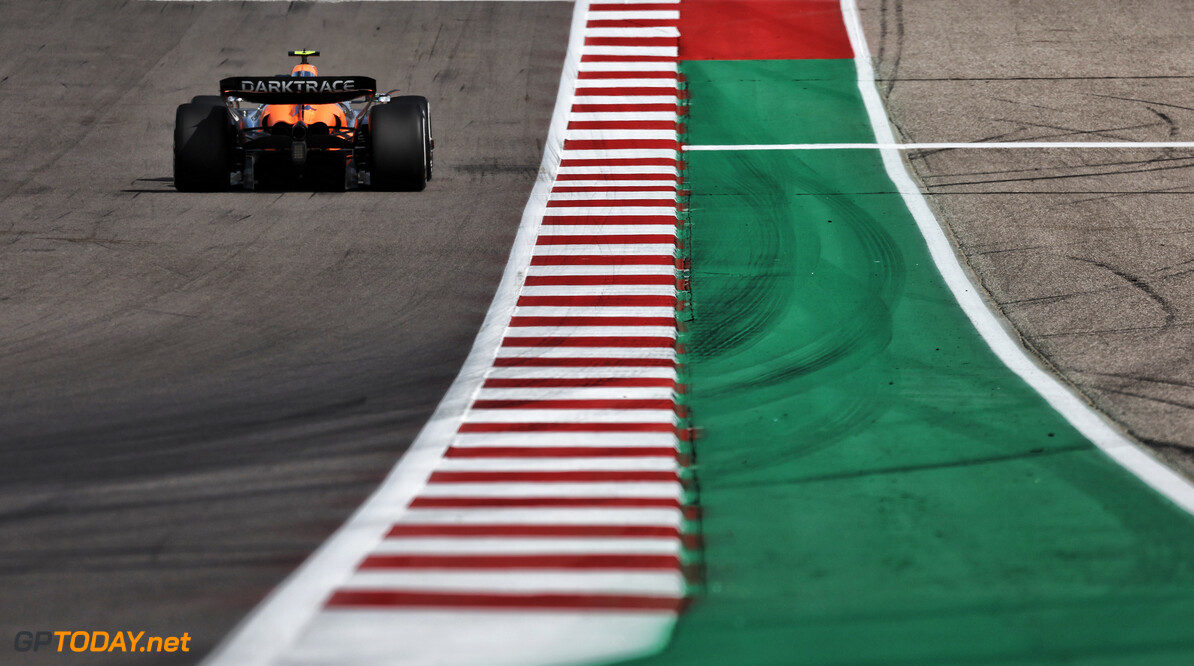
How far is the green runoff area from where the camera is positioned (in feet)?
19.0

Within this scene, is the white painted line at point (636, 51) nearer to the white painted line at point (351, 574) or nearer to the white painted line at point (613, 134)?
the white painted line at point (613, 134)

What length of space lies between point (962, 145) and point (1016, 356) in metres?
5.37

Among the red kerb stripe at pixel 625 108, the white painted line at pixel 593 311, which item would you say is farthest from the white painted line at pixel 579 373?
the red kerb stripe at pixel 625 108

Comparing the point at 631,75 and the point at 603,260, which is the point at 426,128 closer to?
the point at 603,260

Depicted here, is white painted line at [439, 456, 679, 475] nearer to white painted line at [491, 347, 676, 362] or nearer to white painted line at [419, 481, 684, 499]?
white painted line at [419, 481, 684, 499]

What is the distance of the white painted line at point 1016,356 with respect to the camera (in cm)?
732

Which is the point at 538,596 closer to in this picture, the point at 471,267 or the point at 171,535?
the point at 171,535

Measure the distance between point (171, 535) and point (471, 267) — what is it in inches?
188

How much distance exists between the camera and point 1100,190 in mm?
12531

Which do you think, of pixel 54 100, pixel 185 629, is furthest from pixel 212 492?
pixel 54 100

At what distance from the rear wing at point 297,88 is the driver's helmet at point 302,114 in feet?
1.19

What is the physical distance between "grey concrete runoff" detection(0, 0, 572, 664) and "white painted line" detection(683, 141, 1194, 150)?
8.48ft

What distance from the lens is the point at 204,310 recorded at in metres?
10.0

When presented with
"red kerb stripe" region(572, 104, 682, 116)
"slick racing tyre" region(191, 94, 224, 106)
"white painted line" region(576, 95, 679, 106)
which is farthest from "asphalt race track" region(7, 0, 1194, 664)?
"slick racing tyre" region(191, 94, 224, 106)
